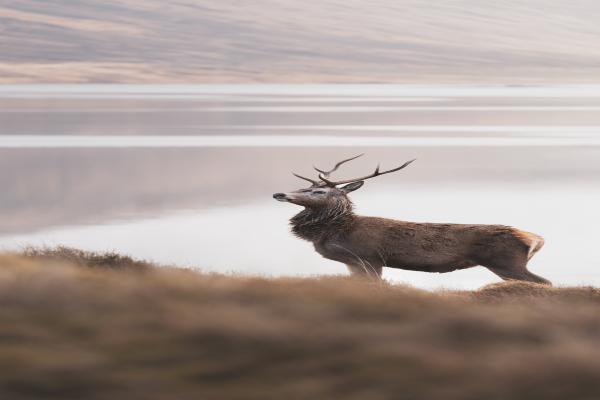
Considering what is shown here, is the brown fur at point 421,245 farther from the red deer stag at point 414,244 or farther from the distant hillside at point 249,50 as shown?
the distant hillside at point 249,50

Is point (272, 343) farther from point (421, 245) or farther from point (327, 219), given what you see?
point (327, 219)

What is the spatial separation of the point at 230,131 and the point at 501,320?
36926mm

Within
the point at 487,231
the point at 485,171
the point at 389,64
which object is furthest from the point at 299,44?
the point at 487,231

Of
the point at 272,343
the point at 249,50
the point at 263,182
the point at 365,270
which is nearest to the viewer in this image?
the point at 272,343

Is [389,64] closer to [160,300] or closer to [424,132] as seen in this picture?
[424,132]

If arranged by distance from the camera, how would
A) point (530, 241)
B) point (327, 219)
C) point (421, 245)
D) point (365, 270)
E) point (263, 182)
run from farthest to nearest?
point (263, 182) < point (327, 219) < point (530, 241) < point (421, 245) < point (365, 270)

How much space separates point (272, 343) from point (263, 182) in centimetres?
2069

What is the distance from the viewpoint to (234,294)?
7559 mm

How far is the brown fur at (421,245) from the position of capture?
39.2 ft

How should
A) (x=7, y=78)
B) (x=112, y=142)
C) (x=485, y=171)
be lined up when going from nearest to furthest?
(x=485, y=171) → (x=112, y=142) → (x=7, y=78)

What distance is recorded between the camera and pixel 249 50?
16975cm

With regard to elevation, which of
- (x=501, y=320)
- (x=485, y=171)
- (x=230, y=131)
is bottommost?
(x=501, y=320)

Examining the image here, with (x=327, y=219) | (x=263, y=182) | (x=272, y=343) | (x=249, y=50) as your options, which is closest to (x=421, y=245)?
(x=327, y=219)

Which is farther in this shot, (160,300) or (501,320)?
(160,300)
